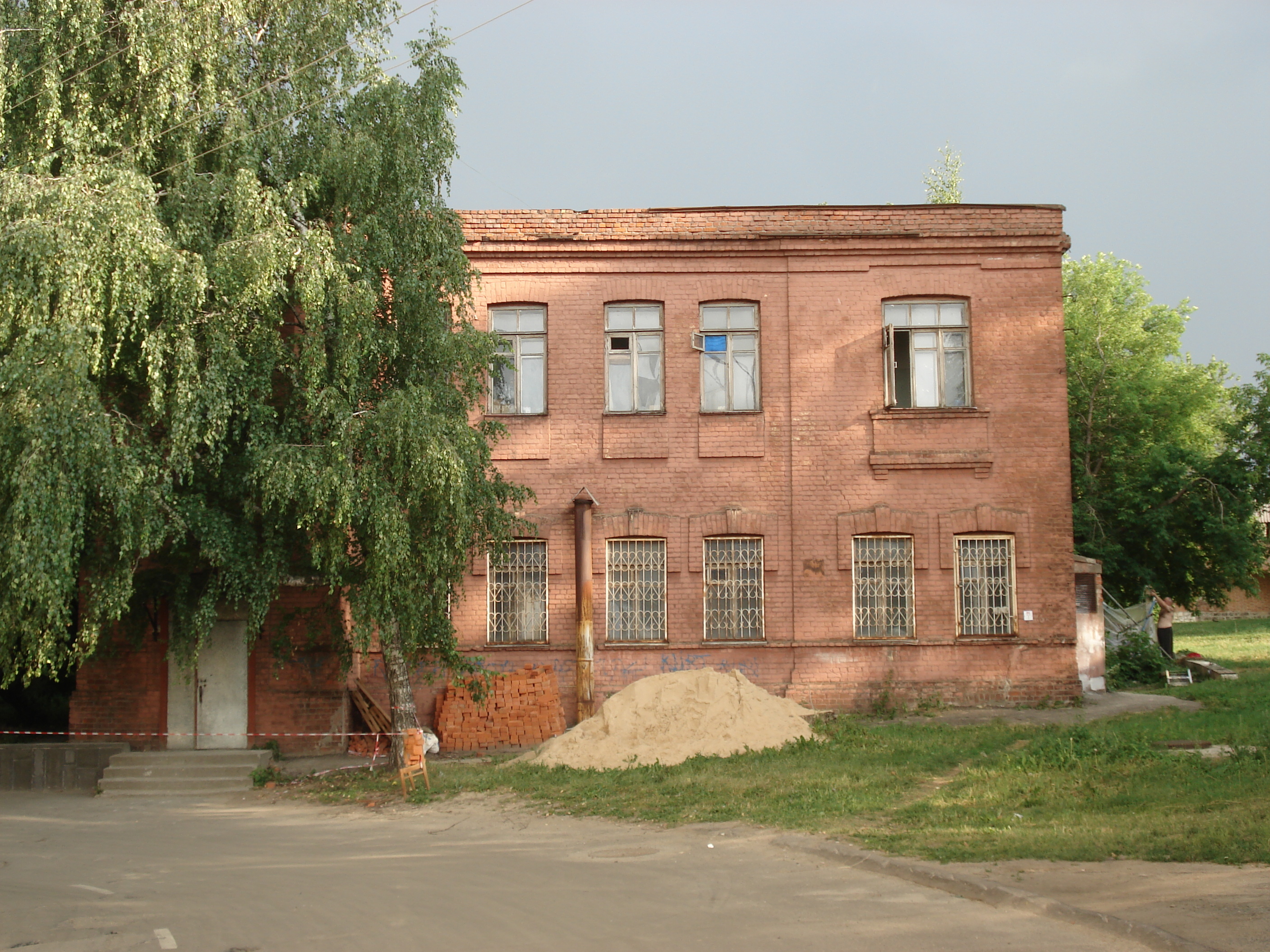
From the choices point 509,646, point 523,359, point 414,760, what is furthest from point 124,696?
point 523,359

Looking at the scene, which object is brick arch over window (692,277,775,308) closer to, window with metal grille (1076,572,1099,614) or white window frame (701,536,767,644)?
white window frame (701,536,767,644)

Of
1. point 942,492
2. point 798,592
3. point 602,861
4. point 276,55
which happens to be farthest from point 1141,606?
point 276,55

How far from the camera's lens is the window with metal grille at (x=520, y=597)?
1723 cm

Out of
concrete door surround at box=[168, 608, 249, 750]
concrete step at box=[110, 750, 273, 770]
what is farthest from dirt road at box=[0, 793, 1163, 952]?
concrete door surround at box=[168, 608, 249, 750]

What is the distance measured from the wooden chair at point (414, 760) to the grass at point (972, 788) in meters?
0.22

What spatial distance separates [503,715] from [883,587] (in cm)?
630

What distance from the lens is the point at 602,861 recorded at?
9.08 metres

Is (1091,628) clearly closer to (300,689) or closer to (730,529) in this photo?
(730,529)

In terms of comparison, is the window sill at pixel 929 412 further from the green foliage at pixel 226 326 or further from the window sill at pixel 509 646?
the green foliage at pixel 226 326

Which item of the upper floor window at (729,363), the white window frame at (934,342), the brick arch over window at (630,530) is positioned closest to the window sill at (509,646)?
the brick arch over window at (630,530)

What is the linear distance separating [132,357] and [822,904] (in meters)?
9.35

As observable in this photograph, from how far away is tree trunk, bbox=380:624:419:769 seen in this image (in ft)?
46.4

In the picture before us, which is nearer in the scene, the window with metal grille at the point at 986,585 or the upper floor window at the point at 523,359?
the window with metal grille at the point at 986,585

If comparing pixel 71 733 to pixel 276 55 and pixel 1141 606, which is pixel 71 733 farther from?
pixel 1141 606
